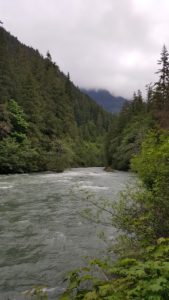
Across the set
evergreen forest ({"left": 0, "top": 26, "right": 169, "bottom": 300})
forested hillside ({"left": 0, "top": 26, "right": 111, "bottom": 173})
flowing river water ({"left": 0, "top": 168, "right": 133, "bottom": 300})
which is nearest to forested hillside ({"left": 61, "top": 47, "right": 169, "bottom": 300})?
evergreen forest ({"left": 0, "top": 26, "right": 169, "bottom": 300})

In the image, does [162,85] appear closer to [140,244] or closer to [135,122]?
[135,122]

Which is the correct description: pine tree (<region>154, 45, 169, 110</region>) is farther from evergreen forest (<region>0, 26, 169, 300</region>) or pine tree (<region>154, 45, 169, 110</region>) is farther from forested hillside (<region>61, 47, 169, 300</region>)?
forested hillside (<region>61, 47, 169, 300</region>)

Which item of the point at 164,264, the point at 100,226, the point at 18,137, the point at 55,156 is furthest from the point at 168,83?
the point at 164,264

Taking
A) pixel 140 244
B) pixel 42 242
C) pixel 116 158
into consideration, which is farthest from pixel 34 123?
pixel 140 244

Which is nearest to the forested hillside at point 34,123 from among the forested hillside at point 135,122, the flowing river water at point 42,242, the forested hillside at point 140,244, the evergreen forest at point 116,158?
the evergreen forest at point 116,158

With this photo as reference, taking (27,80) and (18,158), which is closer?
(18,158)

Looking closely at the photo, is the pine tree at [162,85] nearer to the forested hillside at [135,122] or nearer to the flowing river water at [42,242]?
the forested hillside at [135,122]

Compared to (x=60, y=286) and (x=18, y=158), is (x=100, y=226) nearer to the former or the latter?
(x=60, y=286)

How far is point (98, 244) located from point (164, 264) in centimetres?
714

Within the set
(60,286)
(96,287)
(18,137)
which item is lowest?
(60,286)

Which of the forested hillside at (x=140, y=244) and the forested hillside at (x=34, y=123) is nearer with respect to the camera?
the forested hillside at (x=140, y=244)

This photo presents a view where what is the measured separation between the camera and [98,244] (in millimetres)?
10891

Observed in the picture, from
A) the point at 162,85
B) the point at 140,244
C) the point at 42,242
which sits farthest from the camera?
→ the point at 162,85

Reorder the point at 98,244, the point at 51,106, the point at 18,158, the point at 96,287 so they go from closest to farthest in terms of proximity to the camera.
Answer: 1. the point at 96,287
2. the point at 98,244
3. the point at 18,158
4. the point at 51,106
